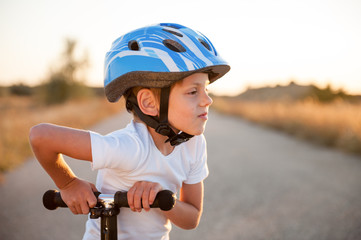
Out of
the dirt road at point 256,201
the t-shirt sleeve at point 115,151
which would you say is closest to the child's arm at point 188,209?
the t-shirt sleeve at point 115,151

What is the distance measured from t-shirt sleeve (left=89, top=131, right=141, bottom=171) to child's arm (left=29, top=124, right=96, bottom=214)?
37mm

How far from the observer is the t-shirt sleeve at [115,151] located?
1329 millimetres

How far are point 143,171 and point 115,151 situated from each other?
252 mm

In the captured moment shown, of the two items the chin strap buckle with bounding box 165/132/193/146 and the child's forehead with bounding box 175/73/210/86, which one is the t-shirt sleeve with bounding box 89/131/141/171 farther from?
the child's forehead with bounding box 175/73/210/86

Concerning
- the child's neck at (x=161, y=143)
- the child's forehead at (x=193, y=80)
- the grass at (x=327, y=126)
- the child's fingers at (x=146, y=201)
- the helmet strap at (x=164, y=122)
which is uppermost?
the child's forehead at (x=193, y=80)

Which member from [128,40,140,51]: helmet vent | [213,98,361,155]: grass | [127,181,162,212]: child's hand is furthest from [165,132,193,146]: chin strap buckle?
[213,98,361,155]: grass

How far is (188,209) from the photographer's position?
1697 millimetres

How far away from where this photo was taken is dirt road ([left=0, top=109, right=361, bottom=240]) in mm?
3613

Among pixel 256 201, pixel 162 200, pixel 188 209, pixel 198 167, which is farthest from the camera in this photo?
pixel 256 201

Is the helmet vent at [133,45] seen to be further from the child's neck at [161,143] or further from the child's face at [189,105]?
the child's neck at [161,143]

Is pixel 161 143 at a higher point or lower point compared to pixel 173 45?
lower

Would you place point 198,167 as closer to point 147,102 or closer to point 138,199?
point 147,102

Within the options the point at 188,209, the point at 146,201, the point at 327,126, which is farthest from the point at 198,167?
the point at 327,126

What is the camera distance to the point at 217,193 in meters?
5.00
